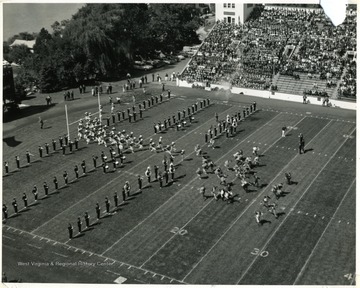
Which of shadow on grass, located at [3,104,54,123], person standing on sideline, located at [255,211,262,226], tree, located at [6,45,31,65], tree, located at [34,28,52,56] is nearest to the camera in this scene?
person standing on sideline, located at [255,211,262,226]

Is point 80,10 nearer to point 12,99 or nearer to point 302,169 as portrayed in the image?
point 12,99

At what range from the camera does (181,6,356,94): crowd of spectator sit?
62.8 meters

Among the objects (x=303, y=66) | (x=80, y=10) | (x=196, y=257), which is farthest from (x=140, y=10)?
(x=196, y=257)

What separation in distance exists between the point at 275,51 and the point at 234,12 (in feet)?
44.0

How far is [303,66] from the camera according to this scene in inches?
2505

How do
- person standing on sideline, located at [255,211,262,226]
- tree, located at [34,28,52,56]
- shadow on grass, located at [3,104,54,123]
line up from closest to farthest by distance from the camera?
person standing on sideline, located at [255,211,262,226] < shadow on grass, located at [3,104,54,123] < tree, located at [34,28,52,56]

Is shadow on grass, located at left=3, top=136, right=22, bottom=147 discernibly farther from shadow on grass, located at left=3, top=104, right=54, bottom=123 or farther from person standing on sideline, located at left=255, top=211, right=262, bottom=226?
person standing on sideline, located at left=255, top=211, right=262, bottom=226

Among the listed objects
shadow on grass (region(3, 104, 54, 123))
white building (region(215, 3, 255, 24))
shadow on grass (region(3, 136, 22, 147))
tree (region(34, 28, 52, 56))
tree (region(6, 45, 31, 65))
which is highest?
white building (region(215, 3, 255, 24))

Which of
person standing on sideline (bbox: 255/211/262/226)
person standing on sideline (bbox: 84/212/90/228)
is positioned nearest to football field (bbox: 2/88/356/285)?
person standing on sideline (bbox: 255/211/262/226)

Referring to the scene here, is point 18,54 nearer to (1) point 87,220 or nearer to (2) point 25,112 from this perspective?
(2) point 25,112

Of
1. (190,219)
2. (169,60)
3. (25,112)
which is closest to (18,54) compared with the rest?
(169,60)

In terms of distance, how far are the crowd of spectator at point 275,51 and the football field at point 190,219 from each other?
1550 cm

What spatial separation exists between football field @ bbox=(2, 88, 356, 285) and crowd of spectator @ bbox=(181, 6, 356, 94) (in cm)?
1550

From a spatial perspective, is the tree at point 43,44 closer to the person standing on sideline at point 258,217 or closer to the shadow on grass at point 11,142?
the shadow on grass at point 11,142
